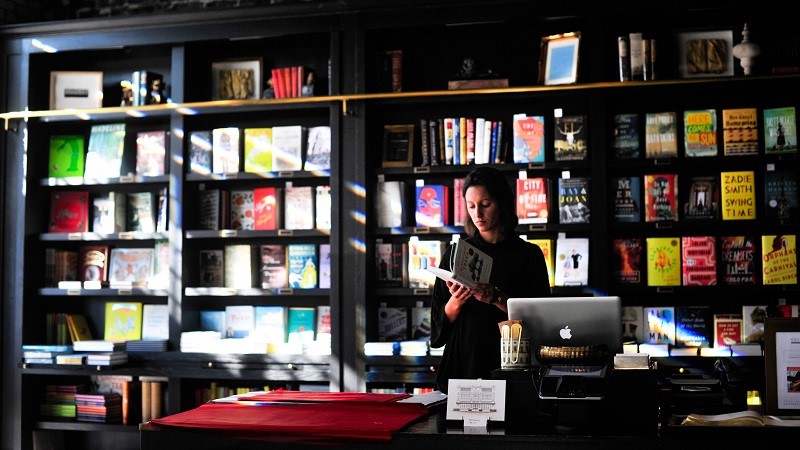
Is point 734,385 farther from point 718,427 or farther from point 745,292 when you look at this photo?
point 745,292

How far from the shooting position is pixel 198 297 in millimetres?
6008

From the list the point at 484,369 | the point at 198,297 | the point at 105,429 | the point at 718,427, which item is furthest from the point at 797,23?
the point at 105,429

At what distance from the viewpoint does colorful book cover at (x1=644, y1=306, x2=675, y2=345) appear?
17.4 ft

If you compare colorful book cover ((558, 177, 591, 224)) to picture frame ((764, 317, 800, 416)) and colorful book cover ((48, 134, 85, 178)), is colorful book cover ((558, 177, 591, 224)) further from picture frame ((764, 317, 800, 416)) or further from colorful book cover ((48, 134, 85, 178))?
colorful book cover ((48, 134, 85, 178))

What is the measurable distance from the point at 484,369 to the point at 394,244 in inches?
72.9

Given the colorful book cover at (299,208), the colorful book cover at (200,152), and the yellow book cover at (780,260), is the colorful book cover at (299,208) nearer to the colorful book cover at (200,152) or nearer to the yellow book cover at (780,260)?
the colorful book cover at (200,152)

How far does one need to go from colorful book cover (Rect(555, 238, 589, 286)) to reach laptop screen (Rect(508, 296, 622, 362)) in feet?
7.57

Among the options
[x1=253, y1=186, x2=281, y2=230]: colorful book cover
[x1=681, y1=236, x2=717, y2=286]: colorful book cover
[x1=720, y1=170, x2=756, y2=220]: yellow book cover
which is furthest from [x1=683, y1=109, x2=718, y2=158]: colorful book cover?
[x1=253, y1=186, x2=281, y2=230]: colorful book cover

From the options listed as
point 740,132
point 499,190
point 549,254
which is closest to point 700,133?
point 740,132

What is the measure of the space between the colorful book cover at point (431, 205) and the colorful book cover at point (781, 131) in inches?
74.3

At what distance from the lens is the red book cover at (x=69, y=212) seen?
6.20 m

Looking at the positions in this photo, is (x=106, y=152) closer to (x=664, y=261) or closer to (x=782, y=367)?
(x=664, y=261)

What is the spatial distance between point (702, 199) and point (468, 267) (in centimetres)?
226

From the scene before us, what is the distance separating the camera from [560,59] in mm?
5430
